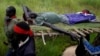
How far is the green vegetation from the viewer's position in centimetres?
740

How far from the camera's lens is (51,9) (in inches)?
361

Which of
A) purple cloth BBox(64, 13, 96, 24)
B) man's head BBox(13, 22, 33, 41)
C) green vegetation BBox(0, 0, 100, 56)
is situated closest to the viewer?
man's head BBox(13, 22, 33, 41)

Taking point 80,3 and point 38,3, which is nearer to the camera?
point 38,3

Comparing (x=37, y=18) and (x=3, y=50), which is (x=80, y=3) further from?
(x=37, y=18)

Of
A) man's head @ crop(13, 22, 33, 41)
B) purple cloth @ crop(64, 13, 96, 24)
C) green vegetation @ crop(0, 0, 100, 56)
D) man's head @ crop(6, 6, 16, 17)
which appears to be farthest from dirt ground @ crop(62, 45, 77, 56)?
man's head @ crop(13, 22, 33, 41)

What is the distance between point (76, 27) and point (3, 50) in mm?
2101

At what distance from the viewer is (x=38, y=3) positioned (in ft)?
31.4

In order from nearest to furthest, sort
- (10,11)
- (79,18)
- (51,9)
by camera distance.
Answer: (10,11) → (79,18) → (51,9)

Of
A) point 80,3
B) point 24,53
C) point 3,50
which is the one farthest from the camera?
point 80,3

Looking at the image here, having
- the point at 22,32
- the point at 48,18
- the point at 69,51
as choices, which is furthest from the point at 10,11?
the point at 69,51

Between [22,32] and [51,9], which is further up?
[22,32]

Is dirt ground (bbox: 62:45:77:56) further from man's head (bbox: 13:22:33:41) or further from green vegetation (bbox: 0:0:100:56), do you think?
man's head (bbox: 13:22:33:41)

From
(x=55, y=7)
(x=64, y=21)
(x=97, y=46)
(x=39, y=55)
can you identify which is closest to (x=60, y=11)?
(x=55, y=7)

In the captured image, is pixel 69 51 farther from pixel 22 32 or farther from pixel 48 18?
pixel 22 32
